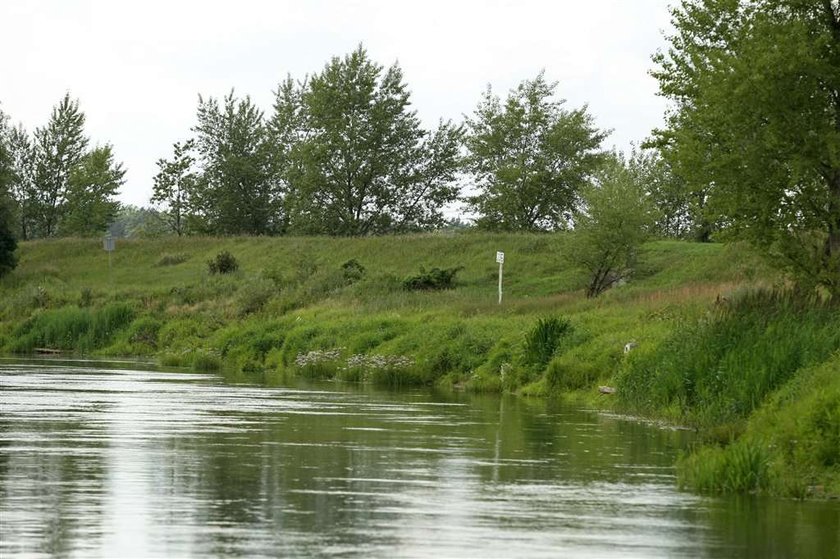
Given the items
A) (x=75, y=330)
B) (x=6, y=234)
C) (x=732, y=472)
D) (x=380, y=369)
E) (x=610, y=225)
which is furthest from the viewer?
(x=6, y=234)

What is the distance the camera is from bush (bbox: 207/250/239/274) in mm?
80812

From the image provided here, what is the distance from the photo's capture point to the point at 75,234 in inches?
4697

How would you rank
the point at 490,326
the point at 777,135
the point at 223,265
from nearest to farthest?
the point at 777,135
the point at 490,326
the point at 223,265

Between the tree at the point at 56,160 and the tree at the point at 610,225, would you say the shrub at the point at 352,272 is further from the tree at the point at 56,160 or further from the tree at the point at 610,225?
the tree at the point at 56,160

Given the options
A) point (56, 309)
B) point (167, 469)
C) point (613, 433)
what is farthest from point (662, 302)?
point (56, 309)

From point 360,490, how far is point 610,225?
41494mm

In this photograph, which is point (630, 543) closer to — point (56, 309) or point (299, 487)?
point (299, 487)

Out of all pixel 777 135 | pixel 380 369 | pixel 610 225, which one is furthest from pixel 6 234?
pixel 777 135

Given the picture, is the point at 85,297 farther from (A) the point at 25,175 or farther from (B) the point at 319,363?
(A) the point at 25,175

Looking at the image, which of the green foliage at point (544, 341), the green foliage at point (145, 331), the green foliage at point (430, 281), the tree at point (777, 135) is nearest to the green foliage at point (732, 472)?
the tree at point (777, 135)

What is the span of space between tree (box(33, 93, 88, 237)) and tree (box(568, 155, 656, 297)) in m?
74.5

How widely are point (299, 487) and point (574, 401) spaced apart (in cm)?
1816

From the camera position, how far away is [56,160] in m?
125

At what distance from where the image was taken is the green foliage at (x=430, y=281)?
6325 centimetres
